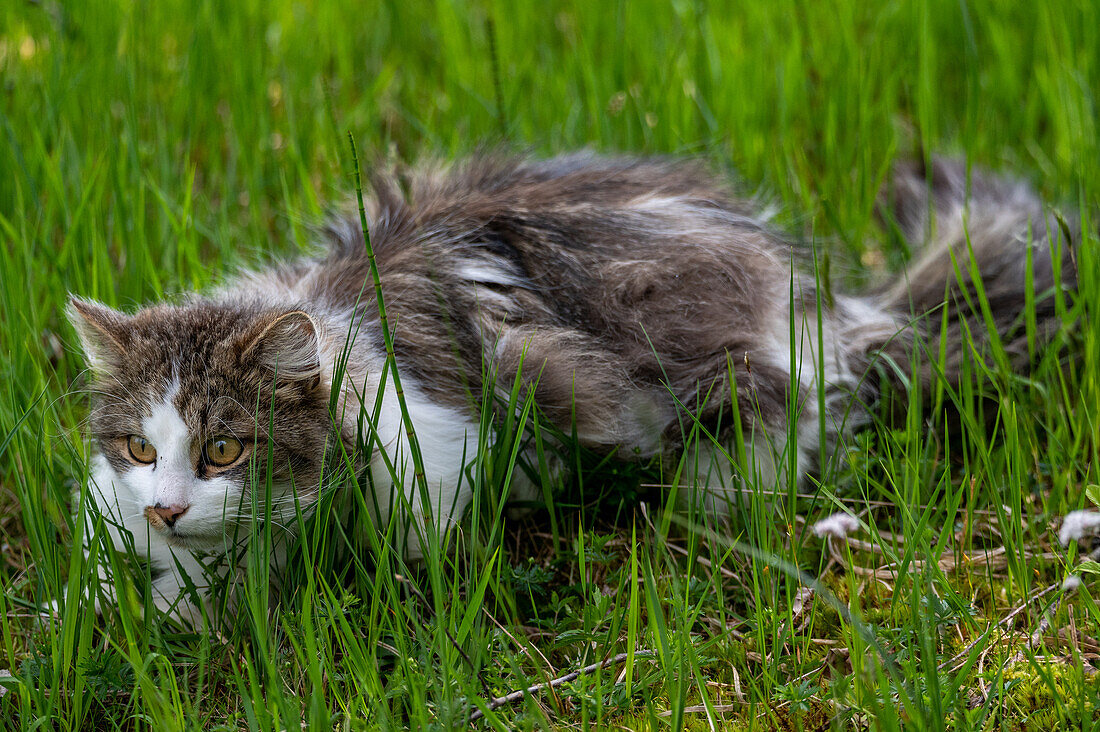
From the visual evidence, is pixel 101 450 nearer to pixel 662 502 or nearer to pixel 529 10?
pixel 662 502

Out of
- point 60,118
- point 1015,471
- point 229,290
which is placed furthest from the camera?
point 60,118

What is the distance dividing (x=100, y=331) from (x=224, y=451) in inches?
18.1

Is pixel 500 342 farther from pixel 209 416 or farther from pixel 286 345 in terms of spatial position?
pixel 209 416

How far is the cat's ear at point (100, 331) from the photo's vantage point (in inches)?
90.6

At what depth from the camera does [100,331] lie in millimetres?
2307

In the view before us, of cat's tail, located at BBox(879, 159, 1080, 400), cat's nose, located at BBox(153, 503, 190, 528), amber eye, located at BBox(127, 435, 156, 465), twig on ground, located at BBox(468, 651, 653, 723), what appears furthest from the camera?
cat's tail, located at BBox(879, 159, 1080, 400)

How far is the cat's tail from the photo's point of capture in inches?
111

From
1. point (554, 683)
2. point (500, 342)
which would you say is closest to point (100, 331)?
point (500, 342)

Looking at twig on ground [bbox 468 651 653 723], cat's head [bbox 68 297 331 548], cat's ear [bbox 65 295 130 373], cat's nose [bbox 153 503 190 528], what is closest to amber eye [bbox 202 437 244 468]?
cat's head [bbox 68 297 331 548]

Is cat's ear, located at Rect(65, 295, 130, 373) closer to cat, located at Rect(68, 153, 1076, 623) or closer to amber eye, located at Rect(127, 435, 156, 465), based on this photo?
cat, located at Rect(68, 153, 1076, 623)

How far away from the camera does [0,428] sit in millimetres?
2453

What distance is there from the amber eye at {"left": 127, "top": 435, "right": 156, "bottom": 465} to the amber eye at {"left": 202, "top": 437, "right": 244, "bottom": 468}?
0.16 meters

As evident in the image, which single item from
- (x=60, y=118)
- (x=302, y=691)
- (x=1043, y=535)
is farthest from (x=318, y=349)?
(x=60, y=118)

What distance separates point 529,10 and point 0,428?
10.2 feet
